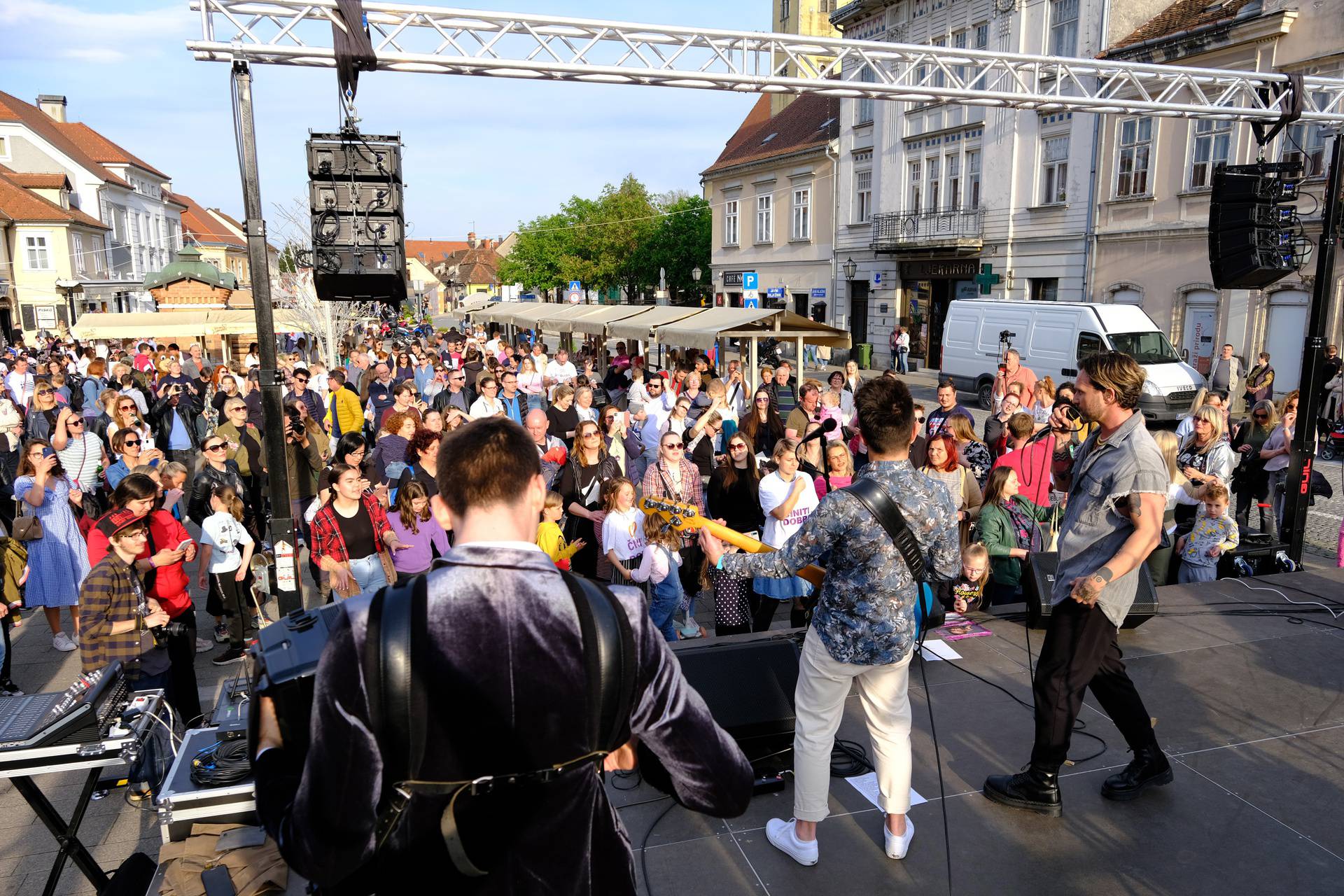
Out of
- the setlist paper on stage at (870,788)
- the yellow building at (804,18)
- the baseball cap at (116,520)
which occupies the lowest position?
the setlist paper on stage at (870,788)

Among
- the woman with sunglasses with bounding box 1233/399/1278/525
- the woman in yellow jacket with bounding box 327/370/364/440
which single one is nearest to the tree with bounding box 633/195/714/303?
the woman in yellow jacket with bounding box 327/370/364/440

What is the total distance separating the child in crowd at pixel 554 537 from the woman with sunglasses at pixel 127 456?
396 cm

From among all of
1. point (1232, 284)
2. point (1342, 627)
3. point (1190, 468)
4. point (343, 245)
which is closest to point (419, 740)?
point (343, 245)

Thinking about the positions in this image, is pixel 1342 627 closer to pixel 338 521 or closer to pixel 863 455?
pixel 863 455

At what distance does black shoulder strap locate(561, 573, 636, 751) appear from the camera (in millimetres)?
1646

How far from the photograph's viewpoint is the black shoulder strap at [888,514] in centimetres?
319

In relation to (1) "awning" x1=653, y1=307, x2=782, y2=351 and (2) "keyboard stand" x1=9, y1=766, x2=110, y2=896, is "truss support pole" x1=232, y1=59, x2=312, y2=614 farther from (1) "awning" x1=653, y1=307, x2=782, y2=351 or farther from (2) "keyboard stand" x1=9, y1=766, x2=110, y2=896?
(1) "awning" x1=653, y1=307, x2=782, y2=351

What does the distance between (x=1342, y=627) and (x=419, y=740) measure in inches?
259

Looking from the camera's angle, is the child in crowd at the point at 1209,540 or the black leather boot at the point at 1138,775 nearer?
the black leather boot at the point at 1138,775

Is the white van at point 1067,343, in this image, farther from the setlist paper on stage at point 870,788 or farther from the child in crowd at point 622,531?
the setlist paper on stage at point 870,788

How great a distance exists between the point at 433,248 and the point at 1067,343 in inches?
5309

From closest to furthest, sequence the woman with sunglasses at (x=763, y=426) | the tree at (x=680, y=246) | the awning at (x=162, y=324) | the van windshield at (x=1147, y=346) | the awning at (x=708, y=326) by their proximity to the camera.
A: the woman with sunglasses at (x=763, y=426), the awning at (x=708, y=326), the van windshield at (x=1147, y=346), the awning at (x=162, y=324), the tree at (x=680, y=246)

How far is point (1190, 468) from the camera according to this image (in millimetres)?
7059

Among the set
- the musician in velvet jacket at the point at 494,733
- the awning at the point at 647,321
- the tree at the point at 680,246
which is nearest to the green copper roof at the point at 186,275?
the awning at the point at 647,321
